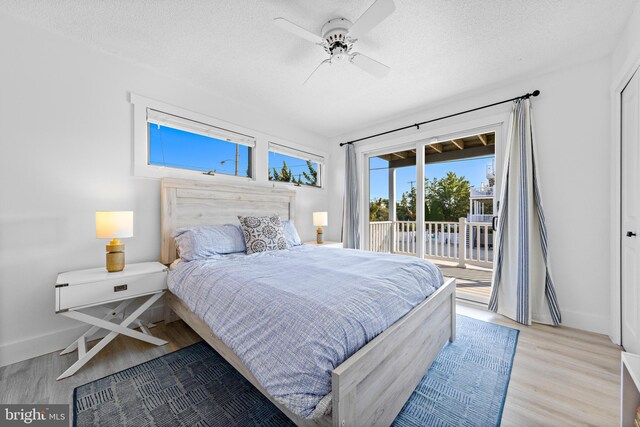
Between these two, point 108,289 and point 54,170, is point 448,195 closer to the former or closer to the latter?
point 108,289

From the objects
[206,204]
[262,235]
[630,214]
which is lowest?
[262,235]

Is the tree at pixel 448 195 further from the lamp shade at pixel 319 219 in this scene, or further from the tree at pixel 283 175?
the tree at pixel 283 175

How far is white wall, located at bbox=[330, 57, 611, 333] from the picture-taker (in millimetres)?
2348

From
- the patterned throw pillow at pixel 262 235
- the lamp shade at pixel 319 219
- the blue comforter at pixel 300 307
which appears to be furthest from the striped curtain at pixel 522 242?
the patterned throw pillow at pixel 262 235

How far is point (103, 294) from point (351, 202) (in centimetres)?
331

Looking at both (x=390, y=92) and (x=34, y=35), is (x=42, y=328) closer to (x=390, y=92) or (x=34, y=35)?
(x=34, y=35)

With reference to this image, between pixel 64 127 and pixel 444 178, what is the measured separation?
442 cm

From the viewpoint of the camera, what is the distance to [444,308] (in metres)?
2.04

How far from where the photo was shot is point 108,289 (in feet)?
6.28

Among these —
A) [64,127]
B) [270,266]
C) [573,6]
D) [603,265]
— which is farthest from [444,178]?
[64,127]

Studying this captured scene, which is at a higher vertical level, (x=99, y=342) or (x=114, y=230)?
(x=114, y=230)

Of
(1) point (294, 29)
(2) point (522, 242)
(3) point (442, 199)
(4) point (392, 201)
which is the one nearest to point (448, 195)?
(3) point (442, 199)

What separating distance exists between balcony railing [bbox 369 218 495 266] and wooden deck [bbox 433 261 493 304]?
0.42 ft

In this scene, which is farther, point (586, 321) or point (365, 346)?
point (586, 321)
